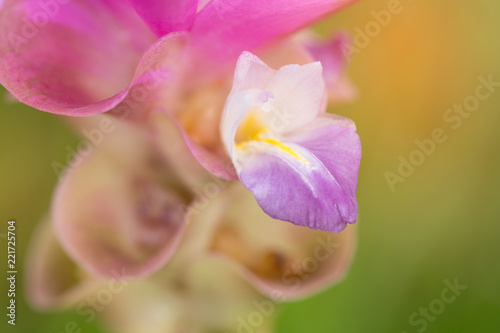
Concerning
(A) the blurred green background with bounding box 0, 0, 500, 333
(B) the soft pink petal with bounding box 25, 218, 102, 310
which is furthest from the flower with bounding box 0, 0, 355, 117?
(A) the blurred green background with bounding box 0, 0, 500, 333

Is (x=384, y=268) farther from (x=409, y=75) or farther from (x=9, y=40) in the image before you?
(x=9, y=40)

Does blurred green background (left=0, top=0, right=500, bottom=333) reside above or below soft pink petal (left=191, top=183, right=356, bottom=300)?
below

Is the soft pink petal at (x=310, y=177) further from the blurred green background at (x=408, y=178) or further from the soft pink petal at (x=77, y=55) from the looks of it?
the blurred green background at (x=408, y=178)

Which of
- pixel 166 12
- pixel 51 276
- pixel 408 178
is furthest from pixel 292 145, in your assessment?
pixel 408 178

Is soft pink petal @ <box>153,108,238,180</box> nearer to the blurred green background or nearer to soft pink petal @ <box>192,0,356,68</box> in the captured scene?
soft pink petal @ <box>192,0,356,68</box>

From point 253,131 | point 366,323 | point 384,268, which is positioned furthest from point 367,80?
point 253,131

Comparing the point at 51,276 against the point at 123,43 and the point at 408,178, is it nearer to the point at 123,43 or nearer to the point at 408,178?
the point at 123,43

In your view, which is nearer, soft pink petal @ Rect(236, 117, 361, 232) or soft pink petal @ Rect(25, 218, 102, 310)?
soft pink petal @ Rect(236, 117, 361, 232)

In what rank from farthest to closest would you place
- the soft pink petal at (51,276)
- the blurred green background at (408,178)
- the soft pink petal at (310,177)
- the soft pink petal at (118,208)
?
the blurred green background at (408,178) < the soft pink petal at (51,276) < the soft pink petal at (118,208) < the soft pink petal at (310,177)

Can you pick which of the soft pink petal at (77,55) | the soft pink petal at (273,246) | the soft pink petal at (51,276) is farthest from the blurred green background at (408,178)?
the soft pink petal at (77,55)
